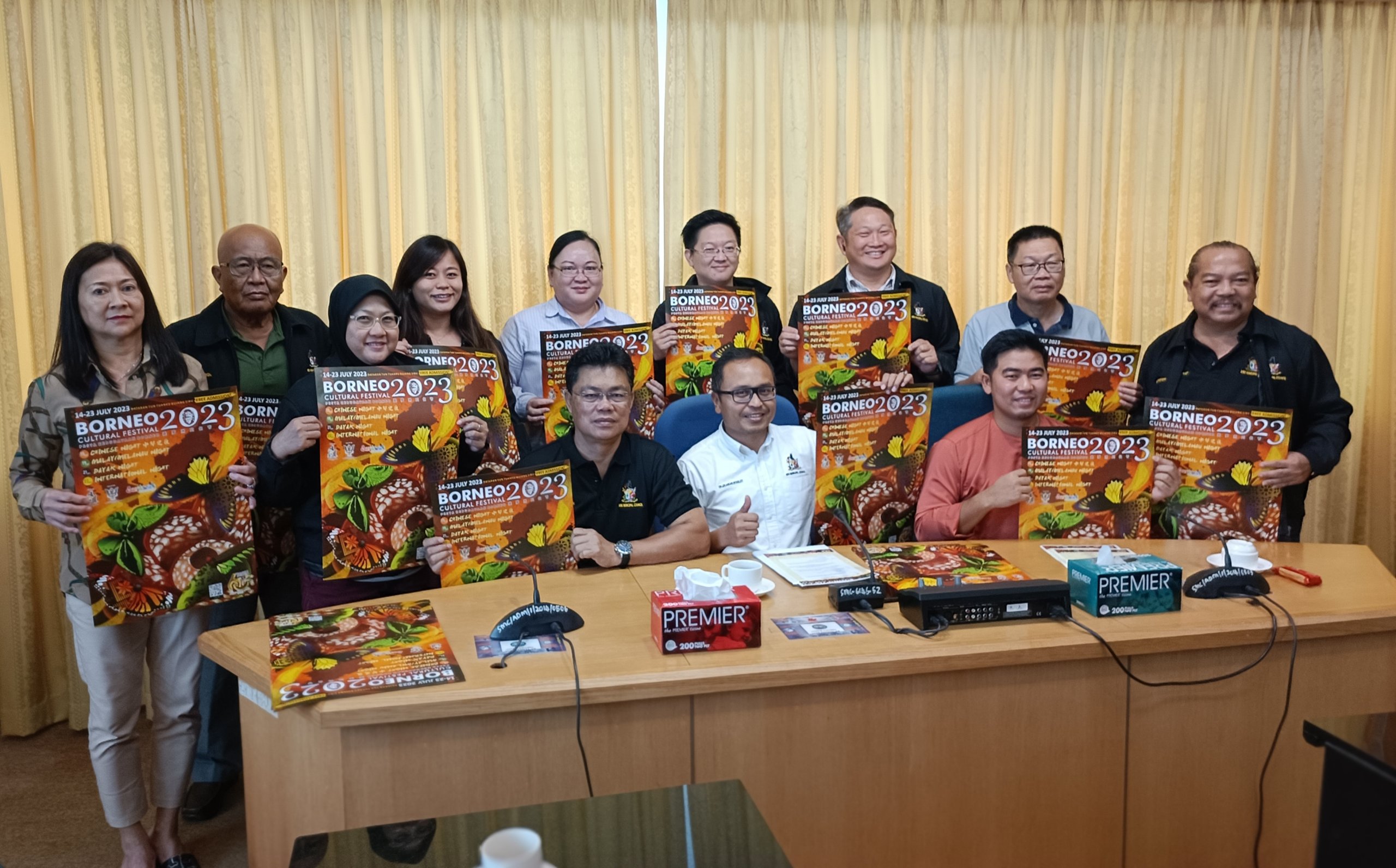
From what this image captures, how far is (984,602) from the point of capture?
87.7 inches

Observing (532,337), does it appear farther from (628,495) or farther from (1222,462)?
(1222,462)

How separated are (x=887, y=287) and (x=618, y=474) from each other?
4.59 ft

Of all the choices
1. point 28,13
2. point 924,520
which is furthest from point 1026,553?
point 28,13

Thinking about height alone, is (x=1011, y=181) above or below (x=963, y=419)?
above

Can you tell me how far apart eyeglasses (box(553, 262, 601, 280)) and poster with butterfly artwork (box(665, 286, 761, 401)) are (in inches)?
11.7

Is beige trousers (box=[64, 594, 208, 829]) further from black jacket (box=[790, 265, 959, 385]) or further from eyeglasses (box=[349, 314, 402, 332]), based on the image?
black jacket (box=[790, 265, 959, 385])

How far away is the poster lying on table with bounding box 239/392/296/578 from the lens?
2891 mm

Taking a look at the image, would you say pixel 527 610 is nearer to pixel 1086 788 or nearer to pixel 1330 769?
pixel 1086 788

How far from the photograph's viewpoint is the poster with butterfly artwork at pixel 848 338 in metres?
3.33

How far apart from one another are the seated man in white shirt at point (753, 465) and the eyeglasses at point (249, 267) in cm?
133

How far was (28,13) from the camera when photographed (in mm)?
3656

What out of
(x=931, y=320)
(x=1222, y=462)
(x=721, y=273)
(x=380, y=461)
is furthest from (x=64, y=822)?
(x=1222, y=462)

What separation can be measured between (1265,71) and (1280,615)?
3565mm

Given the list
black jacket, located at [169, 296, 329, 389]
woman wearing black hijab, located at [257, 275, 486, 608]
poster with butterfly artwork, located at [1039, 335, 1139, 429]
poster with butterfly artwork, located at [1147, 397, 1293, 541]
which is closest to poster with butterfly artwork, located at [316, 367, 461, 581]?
woman wearing black hijab, located at [257, 275, 486, 608]
